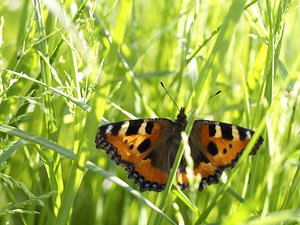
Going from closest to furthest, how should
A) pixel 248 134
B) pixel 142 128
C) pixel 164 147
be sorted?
pixel 248 134, pixel 142 128, pixel 164 147

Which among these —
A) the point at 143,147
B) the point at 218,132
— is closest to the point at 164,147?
the point at 143,147

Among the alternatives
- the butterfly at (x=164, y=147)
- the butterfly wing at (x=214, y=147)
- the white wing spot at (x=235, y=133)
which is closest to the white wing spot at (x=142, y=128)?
the butterfly at (x=164, y=147)

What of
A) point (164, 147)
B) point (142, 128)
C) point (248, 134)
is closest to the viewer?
point (248, 134)

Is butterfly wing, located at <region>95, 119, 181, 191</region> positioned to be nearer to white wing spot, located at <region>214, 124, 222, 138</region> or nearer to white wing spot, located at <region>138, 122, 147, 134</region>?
white wing spot, located at <region>138, 122, 147, 134</region>

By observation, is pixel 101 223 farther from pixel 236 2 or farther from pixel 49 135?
pixel 236 2

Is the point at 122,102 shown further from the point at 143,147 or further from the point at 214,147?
the point at 214,147

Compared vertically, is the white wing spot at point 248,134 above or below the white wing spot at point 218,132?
above

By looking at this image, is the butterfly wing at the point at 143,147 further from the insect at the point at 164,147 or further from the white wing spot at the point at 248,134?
the white wing spot at the point at 248,134
